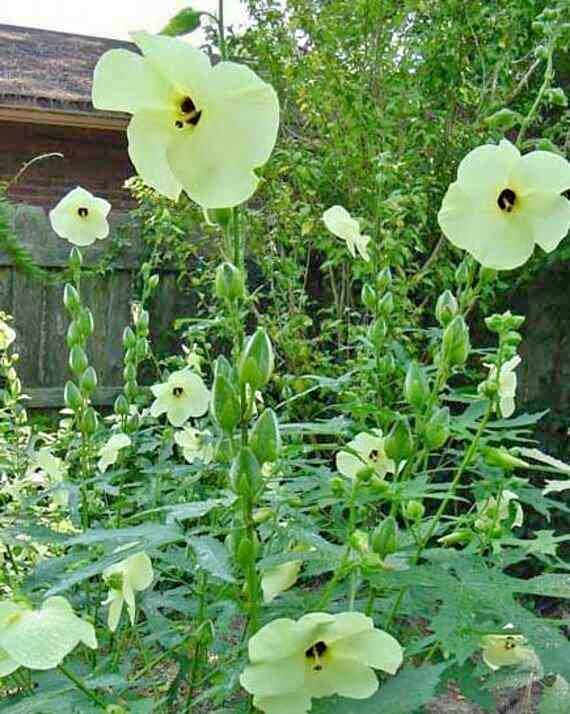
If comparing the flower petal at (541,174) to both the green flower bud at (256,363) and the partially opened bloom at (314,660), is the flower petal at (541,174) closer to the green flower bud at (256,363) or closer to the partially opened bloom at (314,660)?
the green flower bud at (256,363)

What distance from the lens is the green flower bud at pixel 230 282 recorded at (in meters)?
0.89

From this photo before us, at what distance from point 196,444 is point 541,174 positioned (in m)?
0.88

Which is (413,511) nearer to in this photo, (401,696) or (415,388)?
(415,388)

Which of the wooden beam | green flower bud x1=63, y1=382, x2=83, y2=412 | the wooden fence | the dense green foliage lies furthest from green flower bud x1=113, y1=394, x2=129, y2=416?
the wooden beam

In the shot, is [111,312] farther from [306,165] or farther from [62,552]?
[62,552]

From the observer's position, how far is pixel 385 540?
3.01 feet

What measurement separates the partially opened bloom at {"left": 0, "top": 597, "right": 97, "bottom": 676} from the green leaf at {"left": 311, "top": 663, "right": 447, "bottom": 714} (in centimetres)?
22

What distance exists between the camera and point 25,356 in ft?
14.7

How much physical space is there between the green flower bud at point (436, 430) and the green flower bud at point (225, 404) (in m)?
0.21

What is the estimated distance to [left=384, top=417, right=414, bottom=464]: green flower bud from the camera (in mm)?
940

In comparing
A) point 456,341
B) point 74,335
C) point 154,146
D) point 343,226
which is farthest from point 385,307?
point 154,146

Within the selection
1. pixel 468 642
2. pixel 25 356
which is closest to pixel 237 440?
pixel 468 642

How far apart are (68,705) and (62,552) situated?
41.1 inches

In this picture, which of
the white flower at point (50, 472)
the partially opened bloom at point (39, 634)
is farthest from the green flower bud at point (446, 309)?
the white flower at point (50, 472)
